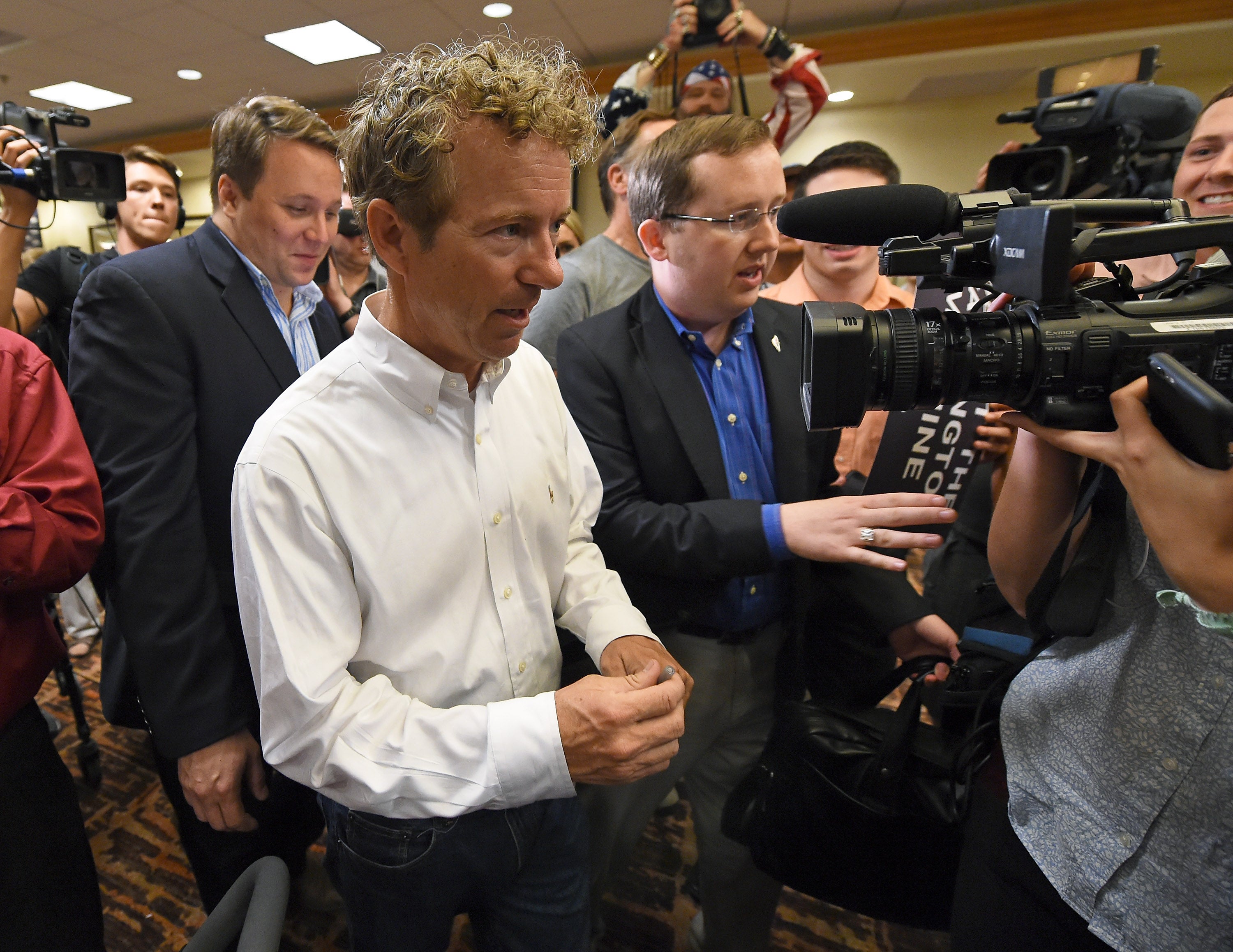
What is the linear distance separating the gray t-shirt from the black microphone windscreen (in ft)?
3.51

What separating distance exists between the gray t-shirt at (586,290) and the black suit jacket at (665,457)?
0.53m

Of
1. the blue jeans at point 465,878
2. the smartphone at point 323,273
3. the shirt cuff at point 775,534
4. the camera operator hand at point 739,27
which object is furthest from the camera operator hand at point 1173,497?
the camera operator hand at point 739,27

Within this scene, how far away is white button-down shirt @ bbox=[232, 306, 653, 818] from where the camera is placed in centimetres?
78

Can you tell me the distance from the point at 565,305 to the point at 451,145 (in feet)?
3.65

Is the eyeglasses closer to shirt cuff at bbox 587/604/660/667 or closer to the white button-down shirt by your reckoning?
the white button-down shirt

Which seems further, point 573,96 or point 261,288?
point 261,288

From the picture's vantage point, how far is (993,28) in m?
4.39

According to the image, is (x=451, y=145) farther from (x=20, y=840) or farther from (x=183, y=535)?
(x=20, y=840)

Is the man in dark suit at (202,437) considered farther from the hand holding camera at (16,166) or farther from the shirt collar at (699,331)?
the shirt collar at (699,331)

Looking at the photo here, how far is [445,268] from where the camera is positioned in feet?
2.68

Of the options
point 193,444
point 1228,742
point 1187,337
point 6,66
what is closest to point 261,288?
point 193,444

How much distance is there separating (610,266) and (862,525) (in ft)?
4.00

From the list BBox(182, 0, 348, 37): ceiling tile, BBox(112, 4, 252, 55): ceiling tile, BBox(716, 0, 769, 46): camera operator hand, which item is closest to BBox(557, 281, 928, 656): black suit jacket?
BBox(716, 0, 769, 46): camera operator hand

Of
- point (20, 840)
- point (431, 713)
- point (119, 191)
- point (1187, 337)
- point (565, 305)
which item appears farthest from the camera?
point (565, 305)
